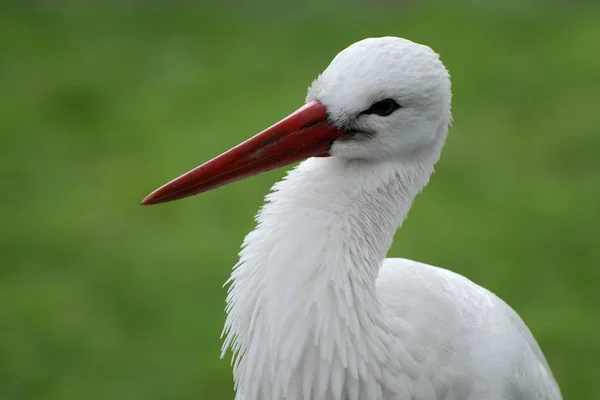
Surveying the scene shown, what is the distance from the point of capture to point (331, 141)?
66.2 inches

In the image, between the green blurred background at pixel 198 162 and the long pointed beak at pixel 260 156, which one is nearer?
the long pointed beak at pixel 260 156

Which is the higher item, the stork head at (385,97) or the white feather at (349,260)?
the stork head at (385,97)

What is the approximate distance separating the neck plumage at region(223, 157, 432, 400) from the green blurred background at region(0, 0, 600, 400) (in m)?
1.76

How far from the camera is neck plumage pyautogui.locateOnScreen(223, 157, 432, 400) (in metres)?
1.66

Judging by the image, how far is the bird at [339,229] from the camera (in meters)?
1.65

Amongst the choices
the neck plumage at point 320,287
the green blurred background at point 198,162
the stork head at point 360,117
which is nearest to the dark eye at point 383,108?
the stork head at point 360,117

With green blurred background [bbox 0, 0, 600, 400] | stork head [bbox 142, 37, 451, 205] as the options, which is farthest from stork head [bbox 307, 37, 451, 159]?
green blurred background [bbox 0, 0, 600, 400]

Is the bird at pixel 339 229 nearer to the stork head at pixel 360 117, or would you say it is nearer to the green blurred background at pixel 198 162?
the stork head at pixel 360 117

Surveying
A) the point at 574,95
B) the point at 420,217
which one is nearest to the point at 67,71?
the point at 420,217

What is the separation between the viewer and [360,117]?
5.44ft

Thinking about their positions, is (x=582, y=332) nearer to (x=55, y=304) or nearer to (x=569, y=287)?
(x=569, y=287)

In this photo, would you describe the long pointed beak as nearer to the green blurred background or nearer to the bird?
the bird

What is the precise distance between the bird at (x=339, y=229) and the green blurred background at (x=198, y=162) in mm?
1769

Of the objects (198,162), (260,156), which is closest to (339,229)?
(260,156)
